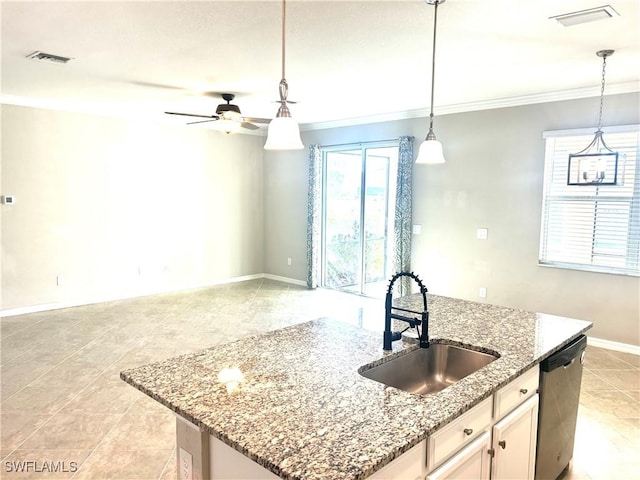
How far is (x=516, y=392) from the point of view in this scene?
1880 millimetres

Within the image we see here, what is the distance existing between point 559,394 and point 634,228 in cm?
302

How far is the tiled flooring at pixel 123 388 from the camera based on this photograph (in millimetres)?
2668

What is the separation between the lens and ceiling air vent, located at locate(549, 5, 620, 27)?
266 centimetres

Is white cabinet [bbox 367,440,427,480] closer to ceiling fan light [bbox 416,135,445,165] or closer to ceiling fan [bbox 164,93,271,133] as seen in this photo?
ceiling fan light [bbox 416,135,445,165]

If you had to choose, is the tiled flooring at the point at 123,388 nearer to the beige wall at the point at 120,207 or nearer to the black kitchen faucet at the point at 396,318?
the black kitchen faucet at the point at 396,318

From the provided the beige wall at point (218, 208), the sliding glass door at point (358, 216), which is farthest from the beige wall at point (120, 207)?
the sliding glass door at point (358, 216)

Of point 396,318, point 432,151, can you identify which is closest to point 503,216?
point 432,151

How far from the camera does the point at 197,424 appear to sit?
1.38 meters

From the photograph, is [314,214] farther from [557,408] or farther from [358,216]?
[557,408]

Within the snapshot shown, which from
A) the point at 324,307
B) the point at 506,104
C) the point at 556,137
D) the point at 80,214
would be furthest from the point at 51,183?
the point at 556,137

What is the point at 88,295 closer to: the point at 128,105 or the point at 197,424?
the point at 128,105

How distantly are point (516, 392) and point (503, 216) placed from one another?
378 cm

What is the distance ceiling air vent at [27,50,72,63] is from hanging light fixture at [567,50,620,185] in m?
4.86

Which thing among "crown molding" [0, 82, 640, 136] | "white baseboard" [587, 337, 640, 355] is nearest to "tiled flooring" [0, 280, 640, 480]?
"white baseboard" [587, 337, 640, 355]
